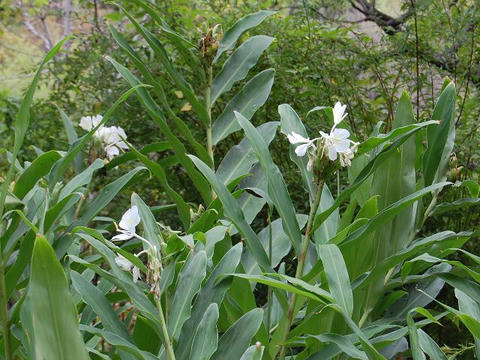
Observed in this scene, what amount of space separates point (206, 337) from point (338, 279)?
0.24 m

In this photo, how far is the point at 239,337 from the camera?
1236mm

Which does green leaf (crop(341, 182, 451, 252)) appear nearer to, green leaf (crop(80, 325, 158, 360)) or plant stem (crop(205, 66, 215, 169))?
green leaf (crop(80, 325, 158, 360))

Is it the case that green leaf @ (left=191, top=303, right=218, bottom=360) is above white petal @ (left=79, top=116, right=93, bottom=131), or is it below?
below

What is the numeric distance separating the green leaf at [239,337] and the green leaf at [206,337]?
9cm

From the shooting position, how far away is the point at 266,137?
1764mm

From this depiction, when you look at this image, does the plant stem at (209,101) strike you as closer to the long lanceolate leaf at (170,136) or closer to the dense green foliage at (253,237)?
the dense green foliage at (253,237)

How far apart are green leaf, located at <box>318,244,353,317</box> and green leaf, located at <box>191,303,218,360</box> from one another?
20 centimetres

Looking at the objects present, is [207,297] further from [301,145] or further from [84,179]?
[84,179]

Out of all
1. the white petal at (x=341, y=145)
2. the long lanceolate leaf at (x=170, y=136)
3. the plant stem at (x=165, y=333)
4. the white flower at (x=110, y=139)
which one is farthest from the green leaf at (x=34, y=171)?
the white petal at (x=341, y=145)

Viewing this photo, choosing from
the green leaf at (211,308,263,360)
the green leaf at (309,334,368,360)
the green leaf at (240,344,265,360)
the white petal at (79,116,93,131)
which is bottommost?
the green leaf at (309,334,368,360)

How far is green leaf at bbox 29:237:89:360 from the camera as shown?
3.01 ft

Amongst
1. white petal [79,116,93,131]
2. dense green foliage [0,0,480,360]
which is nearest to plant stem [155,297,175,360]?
dense green foliage [0,0,480,360]

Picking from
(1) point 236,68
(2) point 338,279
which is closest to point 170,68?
(1) point 236,68

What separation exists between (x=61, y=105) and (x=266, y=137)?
1.72 metres
